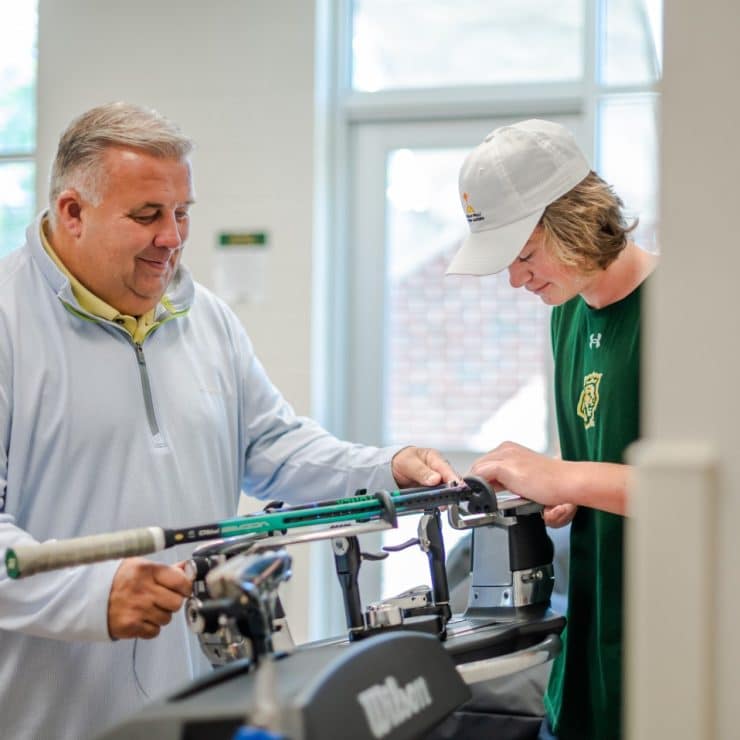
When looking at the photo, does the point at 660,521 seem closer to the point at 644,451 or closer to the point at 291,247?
the point at 644,451

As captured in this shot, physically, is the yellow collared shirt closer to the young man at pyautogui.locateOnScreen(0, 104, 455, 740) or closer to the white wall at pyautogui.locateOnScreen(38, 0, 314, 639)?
the young man at pyautogui.locateOnScreen(0, 104, 455, 740)

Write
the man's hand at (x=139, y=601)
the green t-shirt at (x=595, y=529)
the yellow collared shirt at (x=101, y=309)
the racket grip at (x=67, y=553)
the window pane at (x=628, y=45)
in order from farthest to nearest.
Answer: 1. the window pane at (x=628, y=45)
2. the yellow collared shirt at (x=101, y=309)
3. the green t-shirt at (x=595, y=529)
4. the man's hand at (x=139, y=601)
5. the racket grip at (x=67, y=553)

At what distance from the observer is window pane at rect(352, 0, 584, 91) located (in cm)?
361

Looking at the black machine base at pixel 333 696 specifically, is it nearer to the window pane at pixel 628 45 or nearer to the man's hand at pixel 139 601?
the man's hand at pixel 139 601

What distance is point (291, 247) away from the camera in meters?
3.62

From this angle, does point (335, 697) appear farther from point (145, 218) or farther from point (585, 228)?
point (145, 218)

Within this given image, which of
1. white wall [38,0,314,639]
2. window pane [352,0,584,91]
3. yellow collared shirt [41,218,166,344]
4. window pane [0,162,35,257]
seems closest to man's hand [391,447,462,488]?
yellow collared shirt [41,218,166,344]

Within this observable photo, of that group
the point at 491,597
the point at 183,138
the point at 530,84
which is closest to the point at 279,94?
the point at 530,84

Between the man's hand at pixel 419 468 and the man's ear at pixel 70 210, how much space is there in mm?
733

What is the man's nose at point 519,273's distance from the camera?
1.75 m

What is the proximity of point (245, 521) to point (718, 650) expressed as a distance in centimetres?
66

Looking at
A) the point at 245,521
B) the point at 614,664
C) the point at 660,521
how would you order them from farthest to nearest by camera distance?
the point at 614,664 → the point at 245,521 → the point at 660,521

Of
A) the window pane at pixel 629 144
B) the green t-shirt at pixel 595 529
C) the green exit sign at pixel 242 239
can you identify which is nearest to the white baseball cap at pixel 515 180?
the green t-shirt at pixel 595 529

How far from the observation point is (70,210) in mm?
1888
